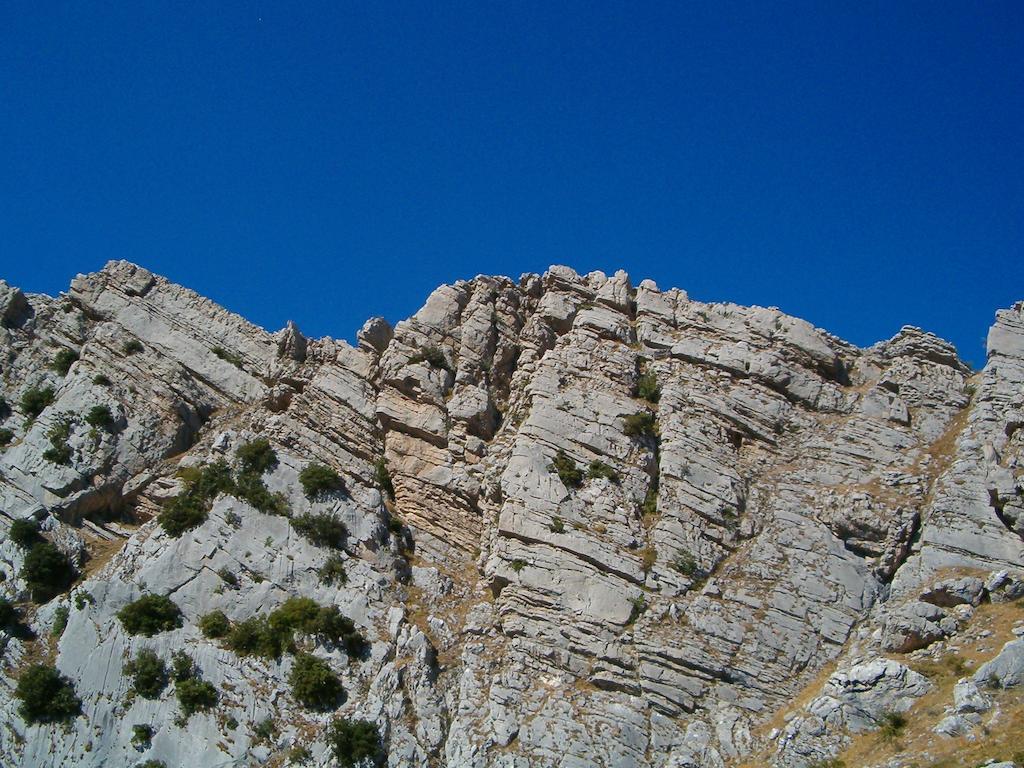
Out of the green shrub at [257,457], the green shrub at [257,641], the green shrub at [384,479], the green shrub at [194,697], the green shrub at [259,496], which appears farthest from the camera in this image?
the green shrub at [384,479]

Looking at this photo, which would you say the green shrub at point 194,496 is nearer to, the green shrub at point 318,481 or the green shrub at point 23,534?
the green shrub at point 318,481

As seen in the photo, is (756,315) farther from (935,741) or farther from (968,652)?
(935,741)

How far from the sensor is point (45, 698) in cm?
3656

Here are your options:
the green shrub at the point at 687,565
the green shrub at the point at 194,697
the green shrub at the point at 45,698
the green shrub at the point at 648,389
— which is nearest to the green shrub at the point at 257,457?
the green shrub at the point at 194,697

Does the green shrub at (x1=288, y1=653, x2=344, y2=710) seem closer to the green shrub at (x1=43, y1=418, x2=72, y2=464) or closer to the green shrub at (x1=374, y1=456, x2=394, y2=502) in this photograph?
the green shrub at (x1=374, y1=456, x2=394, y2=502)

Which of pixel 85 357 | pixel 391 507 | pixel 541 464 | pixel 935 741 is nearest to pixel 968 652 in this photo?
pixel 935 741

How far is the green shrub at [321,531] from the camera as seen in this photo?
140 feet

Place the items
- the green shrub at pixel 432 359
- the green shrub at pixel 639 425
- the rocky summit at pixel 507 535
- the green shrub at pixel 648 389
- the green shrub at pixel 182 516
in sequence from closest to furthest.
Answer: the rocky summit at pixel 507 535 → the green shrub at pixel 182 516 → the green shrub at pixel 639 425 → the green shrub at pixel 648 389 → the green shrub at pixel 432 359

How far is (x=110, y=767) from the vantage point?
3559cm

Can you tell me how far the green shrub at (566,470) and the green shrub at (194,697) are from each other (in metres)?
17.1

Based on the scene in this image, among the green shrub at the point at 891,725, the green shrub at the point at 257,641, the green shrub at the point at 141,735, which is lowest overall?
the green shrub at the point at 141,735

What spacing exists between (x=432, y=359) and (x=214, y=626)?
56.8ft

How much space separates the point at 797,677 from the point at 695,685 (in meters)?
4.16

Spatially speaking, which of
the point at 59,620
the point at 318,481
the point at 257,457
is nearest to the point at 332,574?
the point at 318,481
